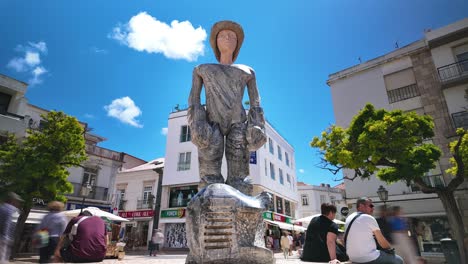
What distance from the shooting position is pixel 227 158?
3271 millimetres

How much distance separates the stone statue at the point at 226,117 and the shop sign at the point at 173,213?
20.8 meters

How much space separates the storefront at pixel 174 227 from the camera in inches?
879

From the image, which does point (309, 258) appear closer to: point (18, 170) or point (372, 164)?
point (372, 164)

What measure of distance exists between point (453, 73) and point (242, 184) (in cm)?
1926

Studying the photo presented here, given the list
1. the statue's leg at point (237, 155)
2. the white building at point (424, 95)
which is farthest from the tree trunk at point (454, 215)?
the statue's leg at point (237, 155)

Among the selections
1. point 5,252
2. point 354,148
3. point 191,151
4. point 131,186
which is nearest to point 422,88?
point 354,148

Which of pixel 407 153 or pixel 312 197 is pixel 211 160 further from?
pixel 312 197

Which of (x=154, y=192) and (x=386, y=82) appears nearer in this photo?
(x=386, y=82)

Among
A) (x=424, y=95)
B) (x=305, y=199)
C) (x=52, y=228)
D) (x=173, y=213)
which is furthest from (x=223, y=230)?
(x=305, y=199)

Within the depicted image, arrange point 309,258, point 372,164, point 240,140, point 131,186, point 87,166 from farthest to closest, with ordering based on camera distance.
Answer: point 131,186 < point 87,166 < point 372,164 < point 309,258 < point 240,140

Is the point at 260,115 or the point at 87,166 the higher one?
the point at 87,166

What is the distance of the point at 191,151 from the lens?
2478 cm

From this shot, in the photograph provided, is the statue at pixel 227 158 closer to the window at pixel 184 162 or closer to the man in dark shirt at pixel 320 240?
the man in dark shirt at pixel 320 240

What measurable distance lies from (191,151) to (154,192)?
557 cm
